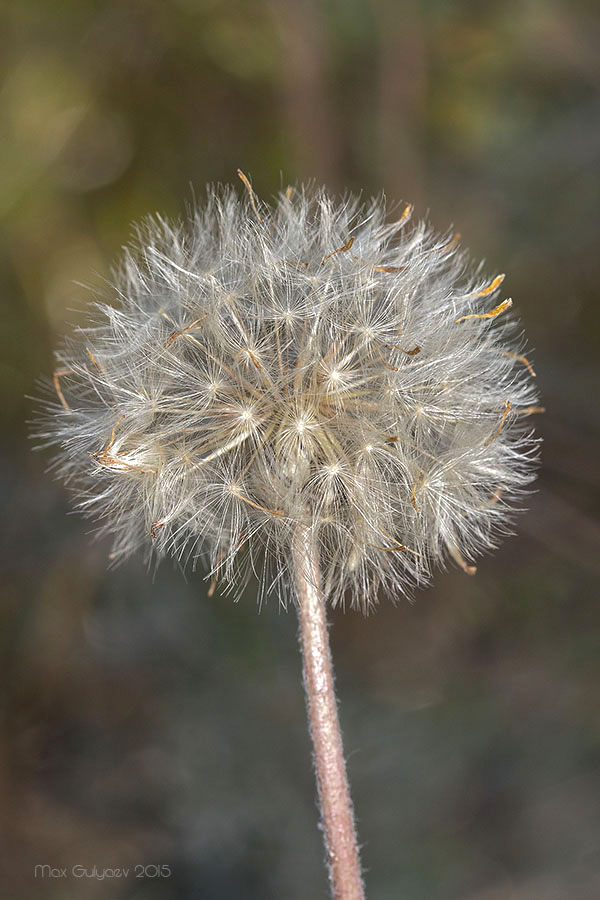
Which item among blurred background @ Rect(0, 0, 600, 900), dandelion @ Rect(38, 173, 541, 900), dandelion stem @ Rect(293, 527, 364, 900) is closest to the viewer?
dandelion stem @ Rect(293, 527, 364, 900)

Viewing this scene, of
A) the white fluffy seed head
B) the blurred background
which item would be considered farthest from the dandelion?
the blurred background

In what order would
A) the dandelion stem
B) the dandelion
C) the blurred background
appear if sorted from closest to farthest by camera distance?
1. the dandelion stem
2. the dandelion
3. the blurred background

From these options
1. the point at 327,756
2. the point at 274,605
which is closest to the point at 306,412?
the point at 327,756

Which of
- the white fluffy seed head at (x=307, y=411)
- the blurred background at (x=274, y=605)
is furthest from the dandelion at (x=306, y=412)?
the blurred background at (x=274, y=605)

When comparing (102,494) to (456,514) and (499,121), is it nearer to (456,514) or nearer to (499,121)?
(456,514)

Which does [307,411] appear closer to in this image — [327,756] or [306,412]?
[306,412]

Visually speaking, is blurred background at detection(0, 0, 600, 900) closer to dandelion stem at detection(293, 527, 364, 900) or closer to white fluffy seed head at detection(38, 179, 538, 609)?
white fluffy seed head at detection(38, 179, 538, 609)
